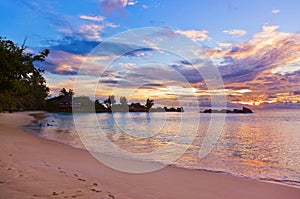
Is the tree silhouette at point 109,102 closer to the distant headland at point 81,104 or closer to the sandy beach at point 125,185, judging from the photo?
the distant headland at point 81,104

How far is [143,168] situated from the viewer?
1052 centimetres

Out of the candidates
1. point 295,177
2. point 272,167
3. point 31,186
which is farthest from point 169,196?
point 272,167

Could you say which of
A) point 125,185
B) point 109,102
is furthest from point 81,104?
point 125,185

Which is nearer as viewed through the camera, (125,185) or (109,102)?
(125,185)

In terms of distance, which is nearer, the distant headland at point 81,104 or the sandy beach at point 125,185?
the sandy beach at point 125,185

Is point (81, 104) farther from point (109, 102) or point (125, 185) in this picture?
point (125, 185)

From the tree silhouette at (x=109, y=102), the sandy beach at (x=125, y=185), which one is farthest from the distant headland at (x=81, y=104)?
the sandy beach at (x=125, y=185)

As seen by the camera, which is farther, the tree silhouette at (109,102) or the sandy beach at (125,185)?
the tree silhouette at (109,102)

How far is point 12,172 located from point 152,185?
4.00 meters

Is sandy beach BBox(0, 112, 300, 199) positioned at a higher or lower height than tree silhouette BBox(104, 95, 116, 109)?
lower

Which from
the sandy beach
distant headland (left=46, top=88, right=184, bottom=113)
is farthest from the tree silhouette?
the sandy beach

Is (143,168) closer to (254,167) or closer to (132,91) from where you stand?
(254,167)

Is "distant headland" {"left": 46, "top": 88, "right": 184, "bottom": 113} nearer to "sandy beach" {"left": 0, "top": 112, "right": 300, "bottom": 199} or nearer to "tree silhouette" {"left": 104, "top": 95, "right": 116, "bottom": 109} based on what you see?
"tree silhouette" {"left": 104, "top": 95, "right": 116, "bottom": 109}

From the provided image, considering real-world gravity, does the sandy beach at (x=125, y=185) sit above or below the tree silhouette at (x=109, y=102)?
below
